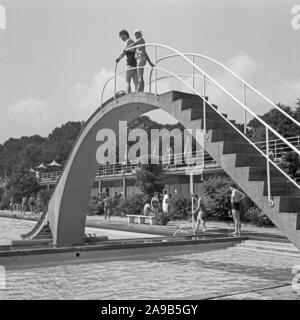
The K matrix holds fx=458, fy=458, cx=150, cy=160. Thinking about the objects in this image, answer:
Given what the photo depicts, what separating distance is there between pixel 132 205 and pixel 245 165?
24764 millimetres

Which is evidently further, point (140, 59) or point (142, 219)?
point (142, 219)

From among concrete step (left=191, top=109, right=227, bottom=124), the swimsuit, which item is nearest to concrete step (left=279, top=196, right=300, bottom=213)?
concrete step (left=191, top=109, right=227, bottom=124)

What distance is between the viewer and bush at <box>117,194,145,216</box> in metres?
31.5

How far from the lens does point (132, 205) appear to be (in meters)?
32.0

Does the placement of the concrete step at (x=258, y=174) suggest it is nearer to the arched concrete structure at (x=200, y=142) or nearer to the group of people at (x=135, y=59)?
the arched concrete structure at (x=200, y=142)

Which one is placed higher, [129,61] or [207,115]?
[129,61]

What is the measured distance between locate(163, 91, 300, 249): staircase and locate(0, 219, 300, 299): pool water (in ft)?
4.89

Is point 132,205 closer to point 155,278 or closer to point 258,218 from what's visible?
point 258,218

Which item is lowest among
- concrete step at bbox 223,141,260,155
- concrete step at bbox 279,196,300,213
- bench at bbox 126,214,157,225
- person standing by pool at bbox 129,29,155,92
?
bench at bbox 126,214,157,225

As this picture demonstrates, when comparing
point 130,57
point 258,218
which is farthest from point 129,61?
point 258,218

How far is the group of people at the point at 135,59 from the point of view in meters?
12.1

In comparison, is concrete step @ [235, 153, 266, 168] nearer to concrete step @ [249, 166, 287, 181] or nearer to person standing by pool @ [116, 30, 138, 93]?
concrete step @ [249, 166, 287, 181]

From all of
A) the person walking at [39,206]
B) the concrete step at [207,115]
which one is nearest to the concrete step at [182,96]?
the concrete step at [207,115]
